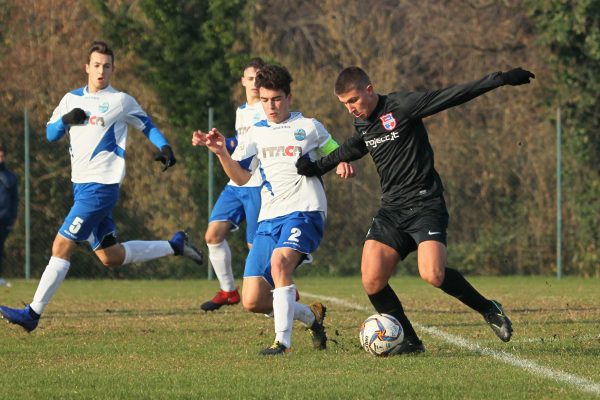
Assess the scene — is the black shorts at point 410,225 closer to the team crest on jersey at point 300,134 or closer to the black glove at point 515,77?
the team crest on jersey at point 300,134

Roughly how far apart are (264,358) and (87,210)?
2854 mm

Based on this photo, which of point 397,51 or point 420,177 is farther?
point 397,51

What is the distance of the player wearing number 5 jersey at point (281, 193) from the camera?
25.8 feet

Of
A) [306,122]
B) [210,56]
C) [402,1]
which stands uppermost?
[402,1]

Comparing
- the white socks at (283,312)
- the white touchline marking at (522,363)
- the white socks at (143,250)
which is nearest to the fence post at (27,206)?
the white socks at (143,250)

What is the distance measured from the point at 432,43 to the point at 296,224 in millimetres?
19141

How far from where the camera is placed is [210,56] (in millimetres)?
→ 20172

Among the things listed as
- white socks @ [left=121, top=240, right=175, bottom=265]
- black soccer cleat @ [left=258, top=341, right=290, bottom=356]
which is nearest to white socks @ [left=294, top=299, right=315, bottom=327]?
black soccer cleat @ [left=258, top=341, right=290, bottom=356]

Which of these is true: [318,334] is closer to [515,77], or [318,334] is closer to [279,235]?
[279,235]

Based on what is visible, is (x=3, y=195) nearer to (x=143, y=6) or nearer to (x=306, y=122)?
(x=143, y=6)

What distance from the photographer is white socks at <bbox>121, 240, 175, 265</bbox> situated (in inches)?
436

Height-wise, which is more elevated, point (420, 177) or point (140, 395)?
point (420, 177)

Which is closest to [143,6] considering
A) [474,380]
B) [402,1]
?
[402,1]

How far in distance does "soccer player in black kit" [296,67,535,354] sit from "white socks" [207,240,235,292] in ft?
12.6
